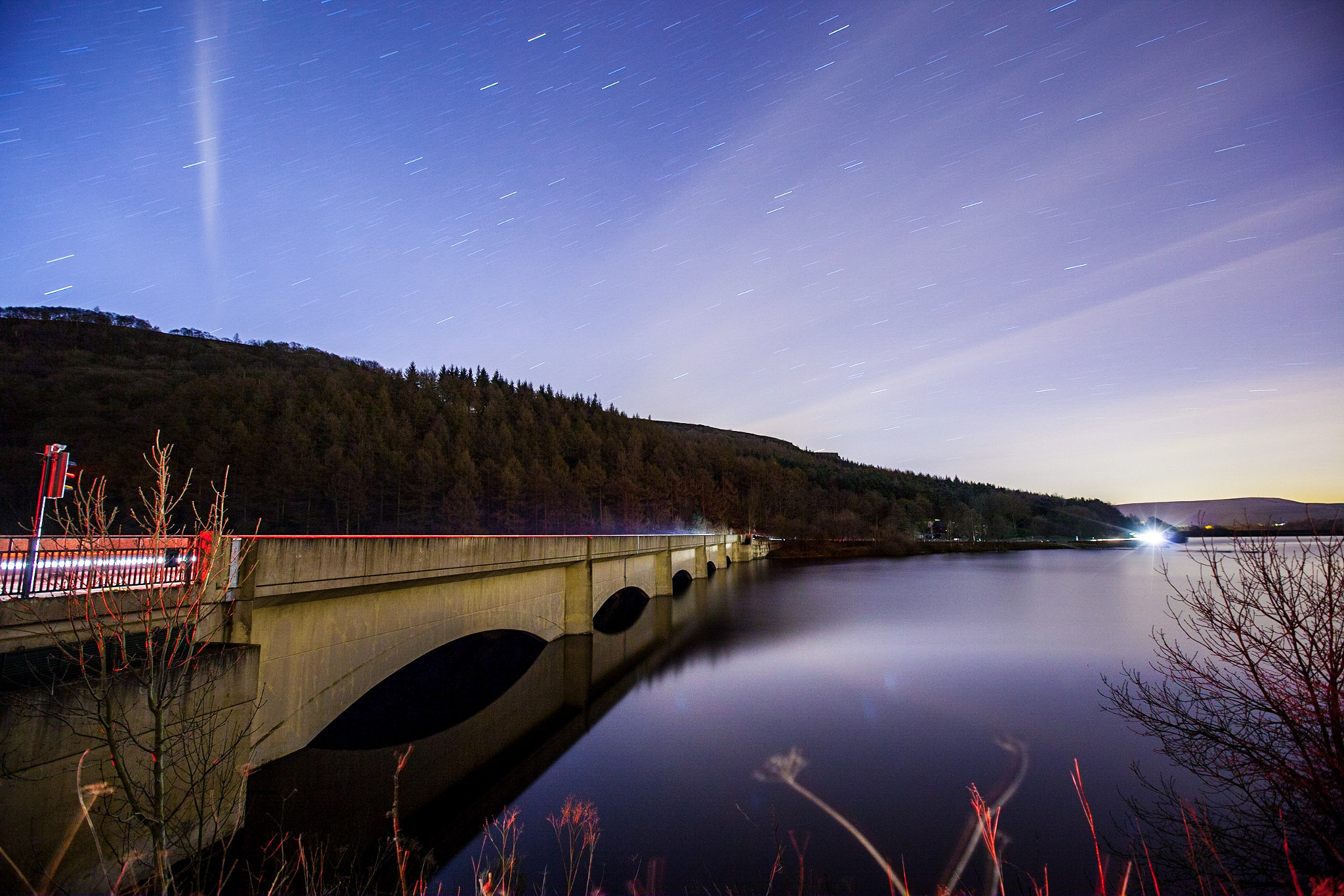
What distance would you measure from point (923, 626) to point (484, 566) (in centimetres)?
2620

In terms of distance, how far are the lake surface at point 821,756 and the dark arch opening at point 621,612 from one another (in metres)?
3.75

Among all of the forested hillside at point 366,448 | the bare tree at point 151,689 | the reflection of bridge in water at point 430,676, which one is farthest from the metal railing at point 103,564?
the forested hillside at point 366,448

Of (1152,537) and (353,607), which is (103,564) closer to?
(353,607)

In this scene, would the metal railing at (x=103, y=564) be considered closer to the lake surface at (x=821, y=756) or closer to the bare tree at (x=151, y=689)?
the bare tree at (x=151, y=689)

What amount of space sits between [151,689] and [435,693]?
16.6m

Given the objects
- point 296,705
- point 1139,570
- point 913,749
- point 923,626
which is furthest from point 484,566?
point 1139,570

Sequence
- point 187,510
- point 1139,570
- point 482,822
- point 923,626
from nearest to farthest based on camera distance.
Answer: point 482,822
point 923,626
point 187,510
point 1139,570

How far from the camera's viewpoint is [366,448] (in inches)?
2712

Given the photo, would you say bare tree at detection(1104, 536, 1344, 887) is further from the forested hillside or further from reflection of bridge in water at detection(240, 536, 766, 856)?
the forested hillside

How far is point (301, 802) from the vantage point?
10.9 meters

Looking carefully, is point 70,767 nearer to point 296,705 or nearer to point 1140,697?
point 296,705

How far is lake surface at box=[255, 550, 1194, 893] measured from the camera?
34.1ft

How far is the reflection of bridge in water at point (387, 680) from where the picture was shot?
9055mm

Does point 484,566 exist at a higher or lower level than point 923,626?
higher
